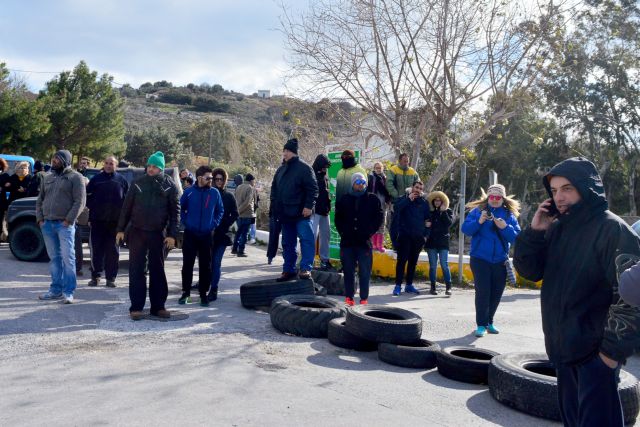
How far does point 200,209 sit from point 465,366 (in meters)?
4.22

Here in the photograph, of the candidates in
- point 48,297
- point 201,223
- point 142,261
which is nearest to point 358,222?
point 201,223

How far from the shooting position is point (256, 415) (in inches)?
168

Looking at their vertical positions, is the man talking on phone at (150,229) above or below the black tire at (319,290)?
above

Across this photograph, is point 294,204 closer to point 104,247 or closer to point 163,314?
point 163,314

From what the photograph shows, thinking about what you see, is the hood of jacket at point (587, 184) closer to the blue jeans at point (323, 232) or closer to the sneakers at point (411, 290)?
the sneakers at point (411, 290)

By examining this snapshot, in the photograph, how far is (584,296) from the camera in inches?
120

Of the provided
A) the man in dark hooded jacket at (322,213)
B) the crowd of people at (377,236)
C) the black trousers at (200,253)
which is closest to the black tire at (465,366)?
the crowd of people at (377,236)

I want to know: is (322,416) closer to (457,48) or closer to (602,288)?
(602,288)

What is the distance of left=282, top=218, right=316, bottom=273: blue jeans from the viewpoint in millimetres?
8914

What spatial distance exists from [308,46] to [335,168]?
164 inches

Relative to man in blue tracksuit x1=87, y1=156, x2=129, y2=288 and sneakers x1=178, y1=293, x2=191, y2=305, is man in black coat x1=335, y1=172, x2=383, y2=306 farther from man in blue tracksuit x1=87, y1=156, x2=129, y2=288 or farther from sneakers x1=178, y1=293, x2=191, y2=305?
A: man in blue tracksuit x1=87, y1=156, x2=129, y2=288

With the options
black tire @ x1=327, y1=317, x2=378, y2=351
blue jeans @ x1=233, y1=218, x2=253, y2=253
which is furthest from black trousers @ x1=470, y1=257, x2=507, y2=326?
blue jeans @ x1=233, y1=218, x2=253, y2=253

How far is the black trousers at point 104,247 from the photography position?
933cm

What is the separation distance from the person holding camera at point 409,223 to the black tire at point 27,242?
669cm
